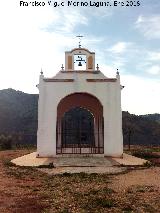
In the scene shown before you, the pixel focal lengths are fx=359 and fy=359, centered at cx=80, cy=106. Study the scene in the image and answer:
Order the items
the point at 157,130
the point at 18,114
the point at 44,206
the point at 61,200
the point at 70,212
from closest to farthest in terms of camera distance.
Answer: the point at 70,212 → the point at 44,206 → the point at 61,200 → the point at 157,130 → the point at 18,114

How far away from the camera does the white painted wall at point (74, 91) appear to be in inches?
834

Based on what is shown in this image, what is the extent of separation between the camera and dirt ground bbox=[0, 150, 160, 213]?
7.70m

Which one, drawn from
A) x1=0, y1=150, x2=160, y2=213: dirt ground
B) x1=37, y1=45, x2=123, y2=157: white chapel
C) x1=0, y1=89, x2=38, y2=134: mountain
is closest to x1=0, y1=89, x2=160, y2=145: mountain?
x1=0, y1=89, x2=38, y2=134: mountain

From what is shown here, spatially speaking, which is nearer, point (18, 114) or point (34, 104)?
point (18, 114)

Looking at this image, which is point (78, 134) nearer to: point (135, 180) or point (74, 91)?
point (74, 91)

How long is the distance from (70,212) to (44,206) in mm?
839

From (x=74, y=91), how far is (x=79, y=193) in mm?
13047

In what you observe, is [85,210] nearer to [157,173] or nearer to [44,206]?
[44,206]

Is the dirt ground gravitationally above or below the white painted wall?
below

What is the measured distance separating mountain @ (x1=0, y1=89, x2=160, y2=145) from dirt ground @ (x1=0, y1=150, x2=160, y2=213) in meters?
38.1

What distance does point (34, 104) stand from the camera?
6919cm

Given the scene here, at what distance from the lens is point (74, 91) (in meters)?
21.9

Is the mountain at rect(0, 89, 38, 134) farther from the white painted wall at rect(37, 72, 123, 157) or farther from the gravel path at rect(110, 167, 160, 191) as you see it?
the gravel path at rect(110, 167, 160, 191)

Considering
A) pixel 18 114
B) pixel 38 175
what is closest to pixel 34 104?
pixel 18 114
